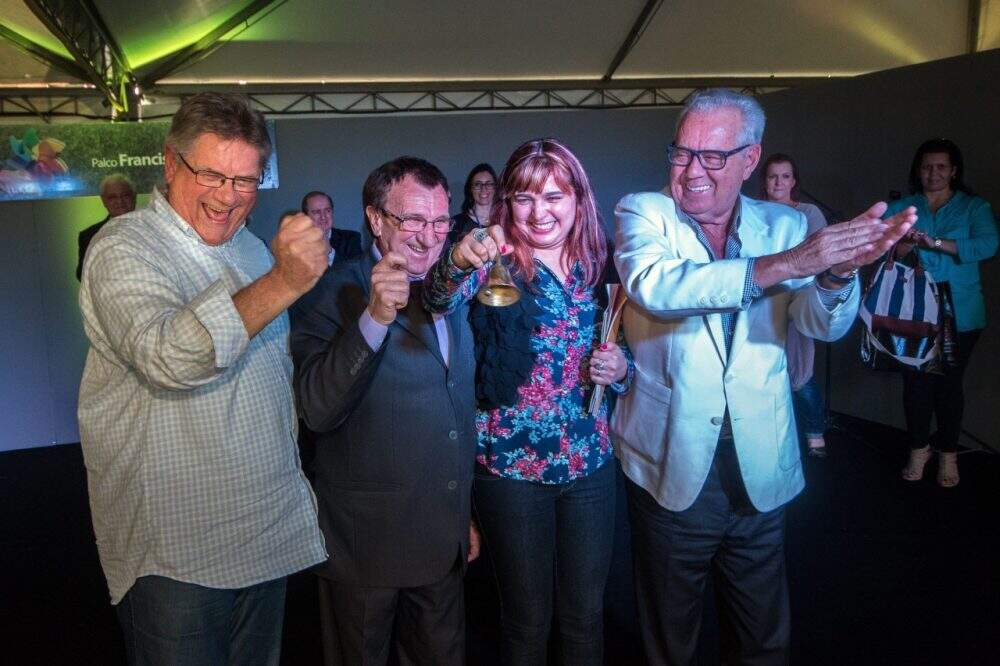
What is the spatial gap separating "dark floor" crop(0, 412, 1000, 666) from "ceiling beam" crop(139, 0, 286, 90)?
4507mm

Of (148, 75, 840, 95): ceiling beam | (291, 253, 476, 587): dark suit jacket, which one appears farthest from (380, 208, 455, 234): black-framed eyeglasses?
(148, 75, 840, 95): ceiling beam

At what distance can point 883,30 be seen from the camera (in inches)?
296

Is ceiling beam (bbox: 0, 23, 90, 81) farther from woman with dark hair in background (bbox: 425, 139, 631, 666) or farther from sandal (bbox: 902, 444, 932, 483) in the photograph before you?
sandal (bbox: 902, 444, 932, 483)

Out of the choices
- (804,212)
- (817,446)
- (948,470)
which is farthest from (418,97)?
(948,470)

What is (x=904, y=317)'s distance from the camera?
414 centimetres

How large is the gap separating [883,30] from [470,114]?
431 centimetres

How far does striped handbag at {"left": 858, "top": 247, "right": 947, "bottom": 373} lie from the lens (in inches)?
161

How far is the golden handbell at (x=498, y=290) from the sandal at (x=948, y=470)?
3914 mm

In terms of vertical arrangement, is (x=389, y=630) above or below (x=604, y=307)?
below

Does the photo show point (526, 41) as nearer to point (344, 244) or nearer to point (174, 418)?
point (344, 244)

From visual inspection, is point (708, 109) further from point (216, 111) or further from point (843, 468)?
point (843, 468)

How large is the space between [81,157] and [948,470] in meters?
6.86

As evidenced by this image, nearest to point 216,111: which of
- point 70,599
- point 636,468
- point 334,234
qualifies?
point 636,468

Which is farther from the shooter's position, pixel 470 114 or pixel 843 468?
pixel 470 114
